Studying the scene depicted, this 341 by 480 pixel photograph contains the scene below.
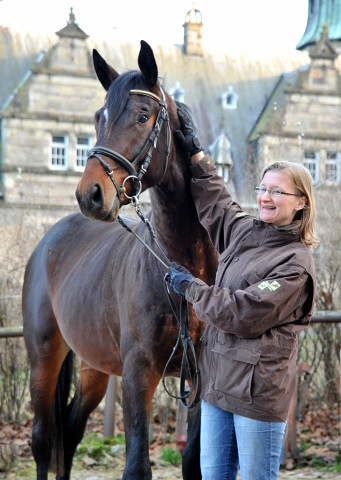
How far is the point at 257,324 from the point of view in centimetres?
255

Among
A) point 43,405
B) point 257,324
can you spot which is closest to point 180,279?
point 257,324

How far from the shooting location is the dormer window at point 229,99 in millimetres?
29203

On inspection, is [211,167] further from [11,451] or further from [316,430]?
[316,430]

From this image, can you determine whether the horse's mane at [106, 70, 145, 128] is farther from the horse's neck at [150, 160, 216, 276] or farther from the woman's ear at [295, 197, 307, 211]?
the woman's ear at [295, 197, 307, 211]

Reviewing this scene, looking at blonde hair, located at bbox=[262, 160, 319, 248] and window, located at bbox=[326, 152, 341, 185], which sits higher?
window, located at bbox=[326, 152, 341, 185]

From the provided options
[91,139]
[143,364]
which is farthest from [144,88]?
[91,139]

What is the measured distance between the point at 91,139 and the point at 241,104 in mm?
7779

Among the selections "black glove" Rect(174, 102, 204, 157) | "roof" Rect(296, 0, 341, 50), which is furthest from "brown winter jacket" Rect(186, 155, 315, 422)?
"roof" Rect(296, 0, 341, 50)

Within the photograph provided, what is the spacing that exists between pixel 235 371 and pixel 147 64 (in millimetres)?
1488

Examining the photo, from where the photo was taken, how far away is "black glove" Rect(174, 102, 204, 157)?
132 inches

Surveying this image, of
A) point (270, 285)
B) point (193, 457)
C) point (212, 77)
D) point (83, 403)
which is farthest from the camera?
point (212, 77)

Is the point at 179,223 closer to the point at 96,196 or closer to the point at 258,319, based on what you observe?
the point at 96,196

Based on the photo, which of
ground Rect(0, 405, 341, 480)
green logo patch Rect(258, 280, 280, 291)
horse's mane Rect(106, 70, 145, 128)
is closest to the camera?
green logo patch Rect(258, 280, 280, 291)

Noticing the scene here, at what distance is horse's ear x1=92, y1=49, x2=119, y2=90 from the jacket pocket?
4.87 feet
